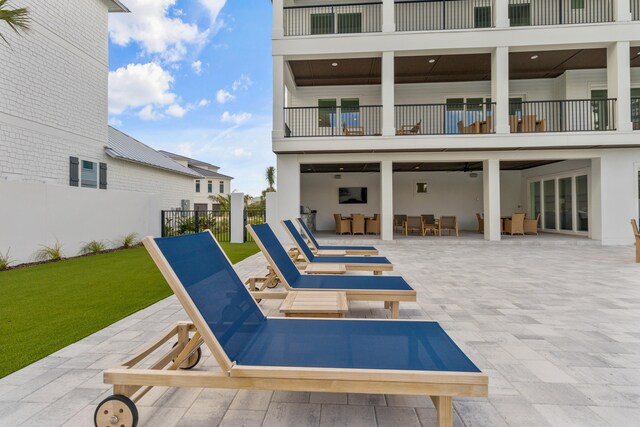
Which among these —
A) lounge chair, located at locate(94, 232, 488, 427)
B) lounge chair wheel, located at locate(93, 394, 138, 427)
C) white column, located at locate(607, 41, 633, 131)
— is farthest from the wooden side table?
white column, located at locate(607, 41, 633, 131)

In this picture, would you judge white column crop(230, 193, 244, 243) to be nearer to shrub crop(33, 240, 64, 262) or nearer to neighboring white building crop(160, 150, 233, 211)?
shrub crop(33, 240, 64, 262)

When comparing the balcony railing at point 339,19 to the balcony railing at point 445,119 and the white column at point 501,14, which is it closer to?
the balcony railing at point 445,119

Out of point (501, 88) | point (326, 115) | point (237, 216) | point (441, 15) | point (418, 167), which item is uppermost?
point (441, 15)

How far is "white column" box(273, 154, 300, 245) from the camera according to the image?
12.8 metres

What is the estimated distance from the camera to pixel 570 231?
14.2m

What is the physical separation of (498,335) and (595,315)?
1679 millimetres

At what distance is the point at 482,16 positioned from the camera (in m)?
14.1

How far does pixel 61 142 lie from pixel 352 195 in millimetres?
12743

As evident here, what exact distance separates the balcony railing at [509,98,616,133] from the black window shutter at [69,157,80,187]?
54.2 ft

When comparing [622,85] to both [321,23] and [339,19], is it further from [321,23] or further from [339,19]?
[321,23]

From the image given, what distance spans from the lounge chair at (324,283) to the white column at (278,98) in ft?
27.6

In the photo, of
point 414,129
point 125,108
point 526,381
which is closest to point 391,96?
point 414,129

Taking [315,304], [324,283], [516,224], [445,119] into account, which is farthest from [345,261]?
[516,224]

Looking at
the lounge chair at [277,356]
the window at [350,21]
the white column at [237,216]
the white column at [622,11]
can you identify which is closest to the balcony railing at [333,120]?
the window at [350,21]
